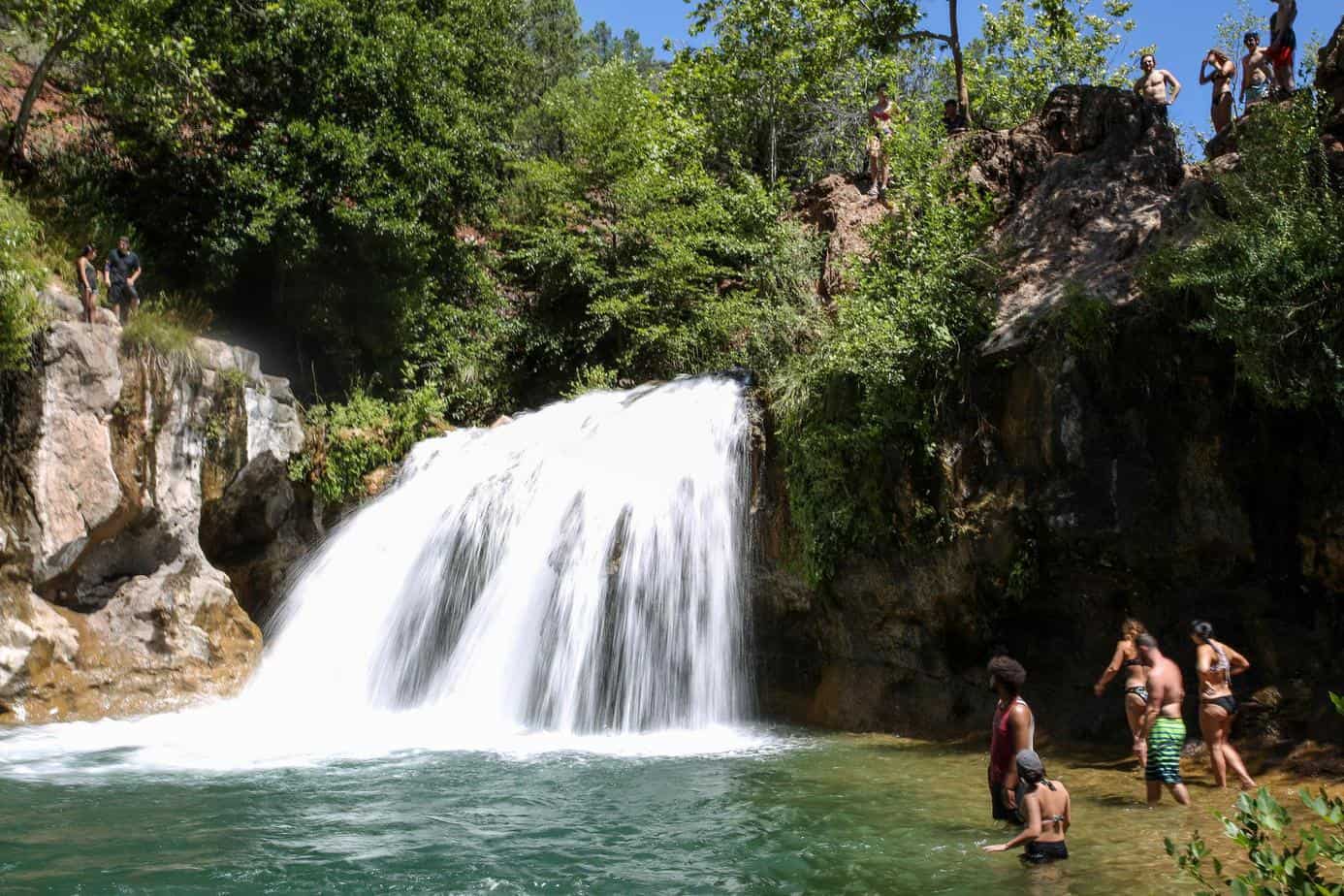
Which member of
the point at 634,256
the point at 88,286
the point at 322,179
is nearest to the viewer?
the point at 88,286

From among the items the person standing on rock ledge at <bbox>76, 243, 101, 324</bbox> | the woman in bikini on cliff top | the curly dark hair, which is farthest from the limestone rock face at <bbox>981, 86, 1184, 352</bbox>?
the person standing on rock ledge at <bbox>76, 243, 101, 324</bbox>

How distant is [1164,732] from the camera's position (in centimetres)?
850

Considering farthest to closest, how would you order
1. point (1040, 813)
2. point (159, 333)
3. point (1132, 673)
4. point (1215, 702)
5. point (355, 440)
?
1. point (355, 440)
2. point (159, 333)
3. point (1132, 673)
4. point (1215, 702)
5. point (1040, 813)

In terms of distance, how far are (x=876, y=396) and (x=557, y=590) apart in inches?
183

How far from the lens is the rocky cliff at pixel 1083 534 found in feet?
34.9

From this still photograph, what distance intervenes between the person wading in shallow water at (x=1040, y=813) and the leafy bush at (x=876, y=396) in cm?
547

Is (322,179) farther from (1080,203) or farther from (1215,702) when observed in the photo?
(1215,702)

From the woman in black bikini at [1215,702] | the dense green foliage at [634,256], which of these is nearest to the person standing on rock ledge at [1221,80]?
the dense green foliage at [634,256]

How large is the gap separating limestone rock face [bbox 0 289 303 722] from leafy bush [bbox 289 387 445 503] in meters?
0.99

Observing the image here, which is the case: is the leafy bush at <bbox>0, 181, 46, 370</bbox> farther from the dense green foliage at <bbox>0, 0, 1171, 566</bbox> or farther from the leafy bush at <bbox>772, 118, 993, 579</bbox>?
the leafy bush at <bbox>772, 118, 993, 579</bbox>

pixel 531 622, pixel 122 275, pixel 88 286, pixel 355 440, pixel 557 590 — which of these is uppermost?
pixel 122 275

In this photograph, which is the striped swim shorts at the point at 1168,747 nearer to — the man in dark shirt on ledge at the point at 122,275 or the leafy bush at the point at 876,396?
the leafy bush at the point at 876,396

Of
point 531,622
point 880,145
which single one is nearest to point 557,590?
point 531,622

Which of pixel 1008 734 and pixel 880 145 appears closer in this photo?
pixel 1008 734
